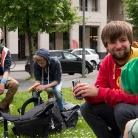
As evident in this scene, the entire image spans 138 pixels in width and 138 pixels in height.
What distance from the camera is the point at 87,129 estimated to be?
555 cm

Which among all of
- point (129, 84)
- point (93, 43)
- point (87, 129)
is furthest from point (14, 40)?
point (129, 84)

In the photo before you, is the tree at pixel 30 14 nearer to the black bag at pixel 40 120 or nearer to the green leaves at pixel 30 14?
the green leaves at pixel 30 14

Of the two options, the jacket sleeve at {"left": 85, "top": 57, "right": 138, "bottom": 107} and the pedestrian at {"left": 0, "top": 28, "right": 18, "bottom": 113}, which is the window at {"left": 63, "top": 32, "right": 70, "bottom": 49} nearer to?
the pedestrian at {"left": 0, "top": 28, "right": 18, "bottom": 113}

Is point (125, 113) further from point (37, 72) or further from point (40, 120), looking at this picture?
point (37, 72)

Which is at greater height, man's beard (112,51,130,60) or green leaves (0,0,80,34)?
green leaves (0,0,80,34)

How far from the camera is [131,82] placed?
2.35m

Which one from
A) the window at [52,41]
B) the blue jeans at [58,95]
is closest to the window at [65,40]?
the window at [52,41]

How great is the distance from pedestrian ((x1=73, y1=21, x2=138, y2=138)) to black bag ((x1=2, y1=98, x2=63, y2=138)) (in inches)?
34.9

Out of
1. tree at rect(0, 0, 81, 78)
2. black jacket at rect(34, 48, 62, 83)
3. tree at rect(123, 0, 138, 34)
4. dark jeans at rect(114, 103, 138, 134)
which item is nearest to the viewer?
dark jeans at rect(114, 103, 138, 134)

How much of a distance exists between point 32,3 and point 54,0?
39.0 inches

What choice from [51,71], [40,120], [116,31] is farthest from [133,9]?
[116,31]

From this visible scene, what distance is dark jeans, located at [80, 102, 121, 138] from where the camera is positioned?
3.72 metres

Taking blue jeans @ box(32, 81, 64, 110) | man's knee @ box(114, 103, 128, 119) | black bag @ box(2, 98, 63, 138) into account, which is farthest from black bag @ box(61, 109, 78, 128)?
man's knee @ box(114, 103, 128, 119)

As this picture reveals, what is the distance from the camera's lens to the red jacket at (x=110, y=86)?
3438 mm
